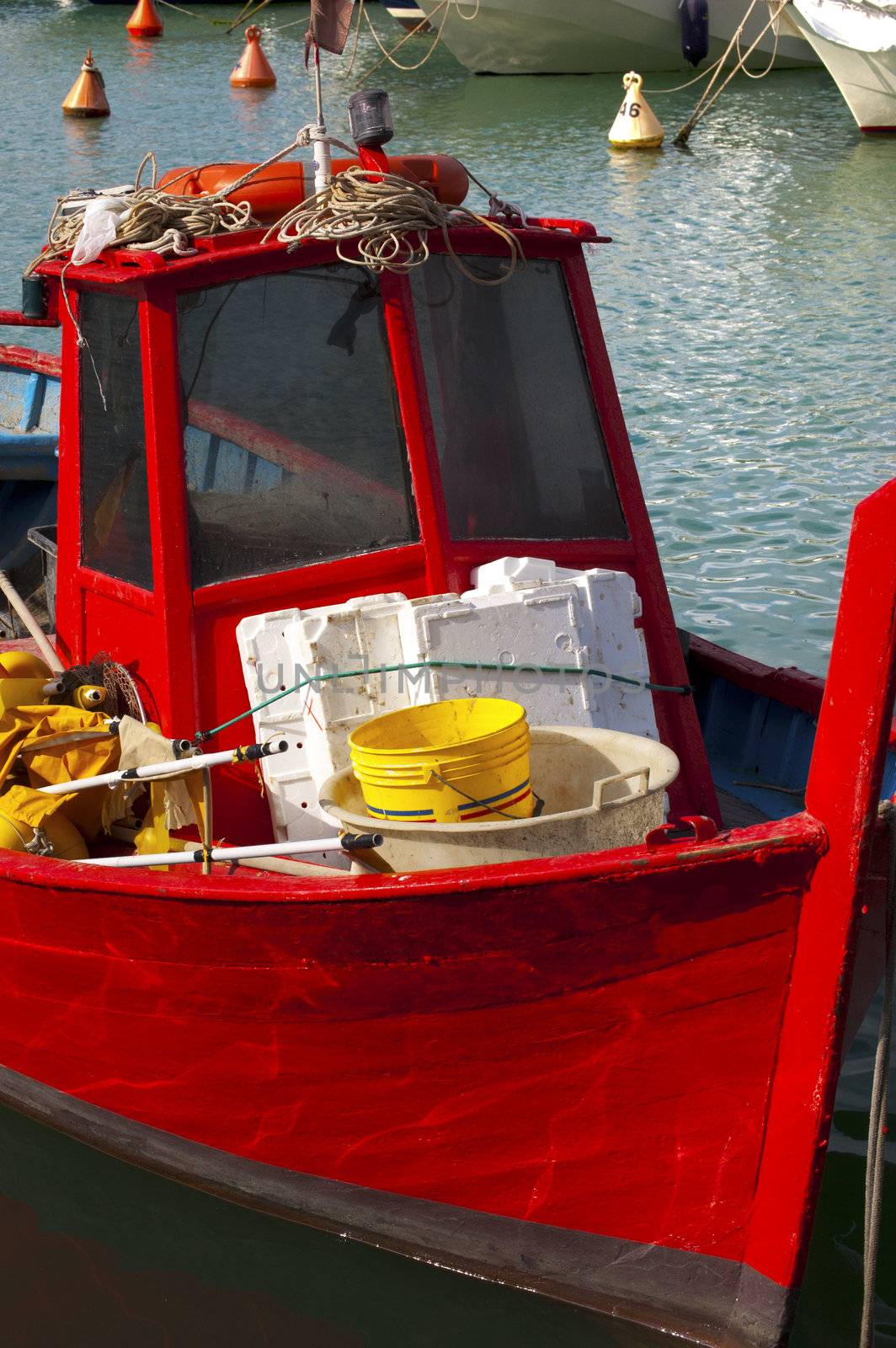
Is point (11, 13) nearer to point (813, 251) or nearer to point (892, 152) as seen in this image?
point (892, 152)

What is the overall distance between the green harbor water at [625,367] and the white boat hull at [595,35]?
0.63m

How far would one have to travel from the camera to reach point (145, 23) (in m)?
39.7

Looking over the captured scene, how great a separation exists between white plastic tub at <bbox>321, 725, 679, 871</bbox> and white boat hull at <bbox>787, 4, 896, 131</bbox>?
25148mm

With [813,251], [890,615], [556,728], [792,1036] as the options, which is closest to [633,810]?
[556,728]

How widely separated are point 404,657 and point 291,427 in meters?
0.79

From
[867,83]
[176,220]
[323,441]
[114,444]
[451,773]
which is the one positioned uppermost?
[867,83]

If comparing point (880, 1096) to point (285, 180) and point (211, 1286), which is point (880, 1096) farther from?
point (285, 180)

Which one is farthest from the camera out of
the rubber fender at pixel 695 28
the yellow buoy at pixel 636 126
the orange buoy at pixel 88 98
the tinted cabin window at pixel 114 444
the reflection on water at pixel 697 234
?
the rubber fender at pixel 695 28

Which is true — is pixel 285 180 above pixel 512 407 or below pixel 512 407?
above

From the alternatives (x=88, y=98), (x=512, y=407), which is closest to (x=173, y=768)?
(x=512, y=407)

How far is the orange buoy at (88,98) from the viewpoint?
29.0 m

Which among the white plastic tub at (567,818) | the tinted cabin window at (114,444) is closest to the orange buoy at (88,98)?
the tinted cabin window at (114,444)

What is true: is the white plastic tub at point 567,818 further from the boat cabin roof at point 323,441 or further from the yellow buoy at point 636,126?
the yellow buoy at point 636,126

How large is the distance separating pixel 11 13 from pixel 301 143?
46655mm
